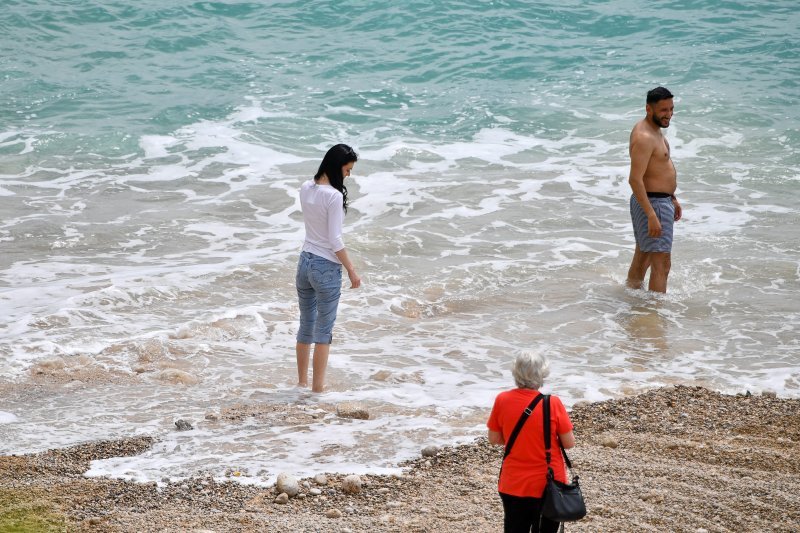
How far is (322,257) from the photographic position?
6.36 m

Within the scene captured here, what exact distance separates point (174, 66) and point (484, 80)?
23.6 ft

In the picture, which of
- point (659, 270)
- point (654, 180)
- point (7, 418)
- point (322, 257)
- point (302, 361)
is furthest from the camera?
point (659, 270)

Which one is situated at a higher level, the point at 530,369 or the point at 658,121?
the point at 658,121

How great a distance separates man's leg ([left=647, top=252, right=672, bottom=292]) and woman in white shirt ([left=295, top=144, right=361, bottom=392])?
3.50 m

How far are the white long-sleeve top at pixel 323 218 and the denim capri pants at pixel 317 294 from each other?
0.07 meters

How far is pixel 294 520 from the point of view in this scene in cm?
448

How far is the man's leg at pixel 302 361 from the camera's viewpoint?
22.2ft

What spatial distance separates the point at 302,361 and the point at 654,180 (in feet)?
11.9

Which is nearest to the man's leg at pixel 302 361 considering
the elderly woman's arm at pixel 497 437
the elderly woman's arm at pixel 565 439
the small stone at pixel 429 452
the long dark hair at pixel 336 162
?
the long dark hair at pixel 336 162

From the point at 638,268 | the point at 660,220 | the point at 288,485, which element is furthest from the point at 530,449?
the point at 638,268

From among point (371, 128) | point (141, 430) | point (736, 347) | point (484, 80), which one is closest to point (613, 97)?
point (484, 80)

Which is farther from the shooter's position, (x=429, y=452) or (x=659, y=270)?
(x=659, y=270)

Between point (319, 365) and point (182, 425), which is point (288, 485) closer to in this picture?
point (182, 425)

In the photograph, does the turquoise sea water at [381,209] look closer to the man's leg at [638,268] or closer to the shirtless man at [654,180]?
the man's leg at [638,268]
